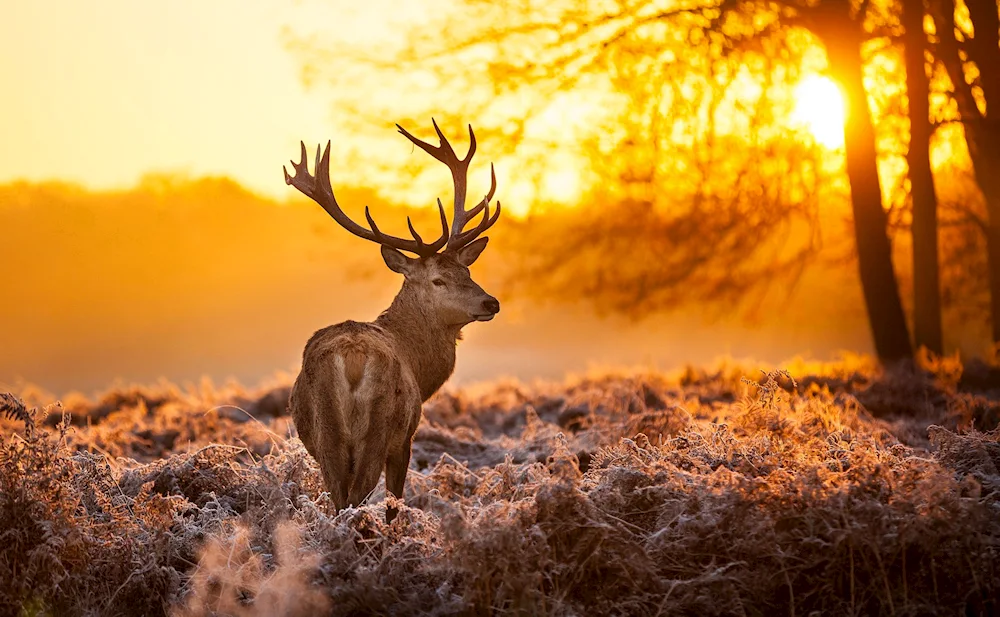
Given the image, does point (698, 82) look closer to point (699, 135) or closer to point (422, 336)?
point (699, 135)

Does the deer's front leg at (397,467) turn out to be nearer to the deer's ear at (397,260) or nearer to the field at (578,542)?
the field at (578,542)

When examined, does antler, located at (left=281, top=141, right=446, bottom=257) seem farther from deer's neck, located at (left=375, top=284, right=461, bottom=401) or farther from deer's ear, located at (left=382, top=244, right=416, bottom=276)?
deer's neck, located at (left=375, top=284, right=461, bottom=401)

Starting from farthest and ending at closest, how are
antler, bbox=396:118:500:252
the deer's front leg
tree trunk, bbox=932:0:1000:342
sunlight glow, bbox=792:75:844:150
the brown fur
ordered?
sunlight glow, bbox=792:75:844:150 → tree trunk, bbox=932:0:1000:342 → antler, bbox=396:118:500:252 → the deer's front leg → the brown fur

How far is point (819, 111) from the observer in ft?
56.0

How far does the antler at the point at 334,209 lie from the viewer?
8273 mm

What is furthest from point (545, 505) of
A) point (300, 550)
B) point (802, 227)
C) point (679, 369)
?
point (802, 227)

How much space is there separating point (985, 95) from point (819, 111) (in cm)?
237

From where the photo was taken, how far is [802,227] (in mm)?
18969

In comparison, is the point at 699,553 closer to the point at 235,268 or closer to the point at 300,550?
the point at 300,550

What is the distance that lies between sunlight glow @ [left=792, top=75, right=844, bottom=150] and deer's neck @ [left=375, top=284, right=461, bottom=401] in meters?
10.2

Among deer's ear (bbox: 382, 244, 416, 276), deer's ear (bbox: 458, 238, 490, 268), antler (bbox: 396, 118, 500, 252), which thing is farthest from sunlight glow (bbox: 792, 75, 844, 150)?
deer's ear (bbox: 382, 244, 416, 276)

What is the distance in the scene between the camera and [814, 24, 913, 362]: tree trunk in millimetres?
15648

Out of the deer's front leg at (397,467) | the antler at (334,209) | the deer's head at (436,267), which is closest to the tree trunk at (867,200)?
the deer's head at (436,267)

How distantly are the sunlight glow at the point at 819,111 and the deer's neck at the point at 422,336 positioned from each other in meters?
10.2
